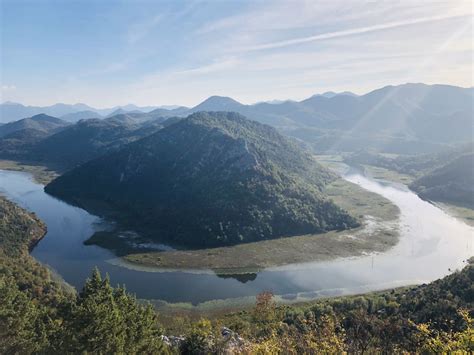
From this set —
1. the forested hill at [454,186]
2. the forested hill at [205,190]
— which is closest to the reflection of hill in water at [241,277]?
the forested hill at [205,190]

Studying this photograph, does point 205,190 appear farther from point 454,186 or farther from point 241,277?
point 454,186

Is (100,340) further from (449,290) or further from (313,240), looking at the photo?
(313,240)

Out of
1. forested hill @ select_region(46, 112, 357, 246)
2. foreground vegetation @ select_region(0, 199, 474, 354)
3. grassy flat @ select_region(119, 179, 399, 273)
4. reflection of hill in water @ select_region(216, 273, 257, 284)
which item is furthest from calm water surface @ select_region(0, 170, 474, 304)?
forested hill @ select_region(46, 112, 357, 246)

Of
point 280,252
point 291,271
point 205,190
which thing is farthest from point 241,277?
point 205,190

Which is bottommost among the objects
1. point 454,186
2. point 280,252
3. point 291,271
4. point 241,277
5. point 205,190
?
point 241,277

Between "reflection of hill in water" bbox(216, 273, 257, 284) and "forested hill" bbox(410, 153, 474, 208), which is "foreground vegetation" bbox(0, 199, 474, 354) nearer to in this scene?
"reflection of hill in water" bbox(216, 273, 257, 284)

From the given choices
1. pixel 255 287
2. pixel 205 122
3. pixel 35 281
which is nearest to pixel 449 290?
pixel 255 287

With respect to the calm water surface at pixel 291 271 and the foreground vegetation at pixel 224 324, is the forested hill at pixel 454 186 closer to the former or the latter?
the calm water surface at pixel 291 271
